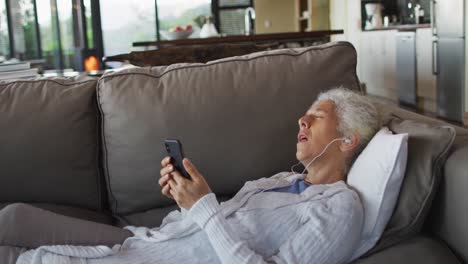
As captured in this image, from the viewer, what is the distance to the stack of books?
8.44 ft

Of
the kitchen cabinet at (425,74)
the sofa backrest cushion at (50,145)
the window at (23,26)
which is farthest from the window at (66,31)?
the sofa backrest cushion at (50,145)

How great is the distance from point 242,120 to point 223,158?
13 cm

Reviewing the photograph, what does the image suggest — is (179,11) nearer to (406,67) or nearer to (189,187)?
(406,67)

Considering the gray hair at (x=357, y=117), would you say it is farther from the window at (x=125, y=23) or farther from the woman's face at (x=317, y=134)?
the window at (x=125, y=23)

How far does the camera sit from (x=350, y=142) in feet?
5.41

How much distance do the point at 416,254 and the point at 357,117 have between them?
0.42 metres

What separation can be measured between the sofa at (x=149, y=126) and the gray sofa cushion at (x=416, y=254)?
0.45 meters

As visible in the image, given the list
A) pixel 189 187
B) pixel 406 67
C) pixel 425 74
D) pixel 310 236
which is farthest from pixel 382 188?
pixel 406 67

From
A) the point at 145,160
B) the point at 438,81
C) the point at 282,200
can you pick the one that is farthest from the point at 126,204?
the point at 438,81

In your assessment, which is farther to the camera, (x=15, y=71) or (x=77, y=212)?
(x=15, y=71)

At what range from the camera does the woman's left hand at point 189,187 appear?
58.7 inches

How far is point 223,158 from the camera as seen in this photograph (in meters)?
1.86

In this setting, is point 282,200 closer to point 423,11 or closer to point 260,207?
point 260,207

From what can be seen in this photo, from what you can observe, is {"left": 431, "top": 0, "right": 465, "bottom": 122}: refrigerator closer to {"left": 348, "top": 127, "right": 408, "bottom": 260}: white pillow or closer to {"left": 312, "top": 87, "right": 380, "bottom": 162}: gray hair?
{"left": 312, "top": 87, "right": 380, "bottom": 162}: gray hair
